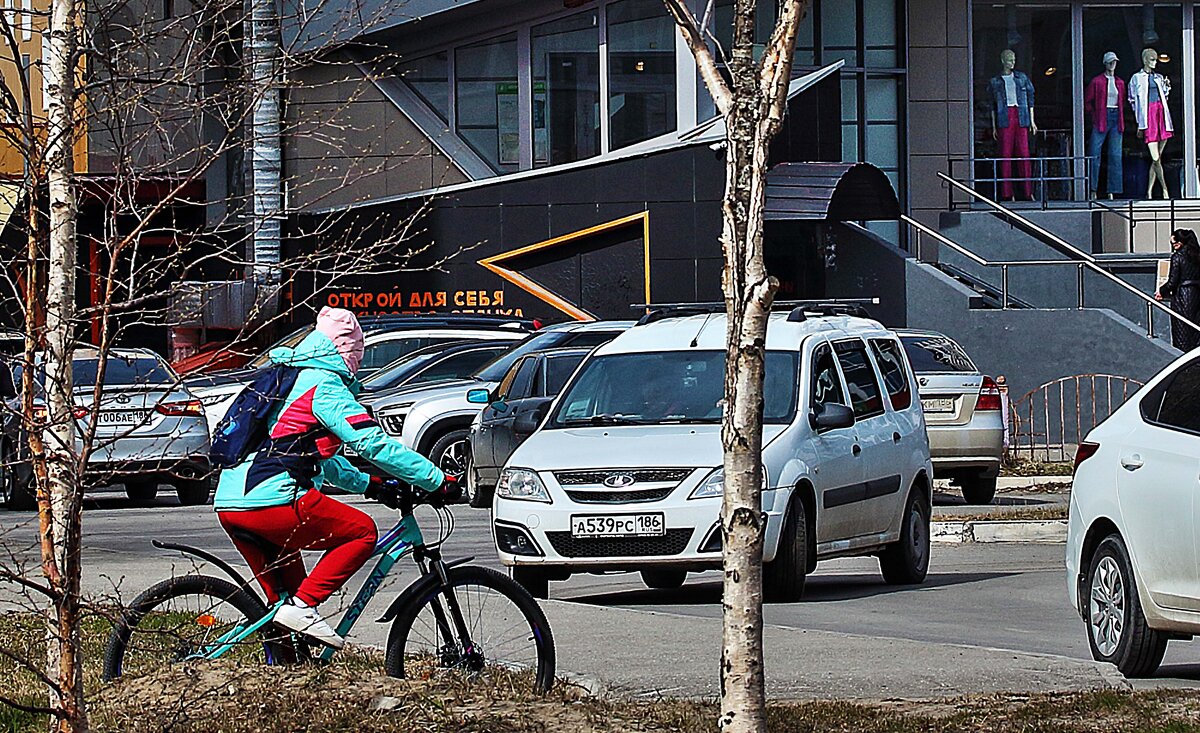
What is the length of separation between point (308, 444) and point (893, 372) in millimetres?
7549

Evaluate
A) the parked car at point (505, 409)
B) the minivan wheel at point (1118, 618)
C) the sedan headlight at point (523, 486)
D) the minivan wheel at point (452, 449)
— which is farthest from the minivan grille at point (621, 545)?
the minivan wheel at point (452, 449)

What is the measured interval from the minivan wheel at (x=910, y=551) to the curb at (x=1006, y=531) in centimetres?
279

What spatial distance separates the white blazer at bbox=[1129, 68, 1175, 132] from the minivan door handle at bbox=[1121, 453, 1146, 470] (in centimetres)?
2456

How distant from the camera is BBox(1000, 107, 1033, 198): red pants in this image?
31.5 metres

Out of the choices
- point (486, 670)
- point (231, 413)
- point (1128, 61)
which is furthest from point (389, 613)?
point (1128, 61)

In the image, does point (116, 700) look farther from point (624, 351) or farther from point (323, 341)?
point (624, 351)

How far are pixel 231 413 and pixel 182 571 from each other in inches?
231

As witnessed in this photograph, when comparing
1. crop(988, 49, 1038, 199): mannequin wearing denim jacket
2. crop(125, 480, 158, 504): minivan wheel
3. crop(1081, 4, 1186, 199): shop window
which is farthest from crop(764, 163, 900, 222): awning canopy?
crop(125, 480, 158, 504): minivan wheel

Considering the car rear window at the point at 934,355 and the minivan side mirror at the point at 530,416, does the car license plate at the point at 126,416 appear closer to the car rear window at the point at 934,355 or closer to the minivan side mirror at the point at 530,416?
the minivan side mirror at the point at 530,416

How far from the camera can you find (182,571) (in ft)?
41.9

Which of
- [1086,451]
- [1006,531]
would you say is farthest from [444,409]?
[1086,451]

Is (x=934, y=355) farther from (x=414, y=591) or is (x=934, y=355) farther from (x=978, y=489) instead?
(x=414, y=591)

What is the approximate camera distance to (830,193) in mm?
25734

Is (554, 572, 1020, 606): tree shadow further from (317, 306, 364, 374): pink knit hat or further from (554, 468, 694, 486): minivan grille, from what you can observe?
(317, 306, 364, 374): pink knit hat
